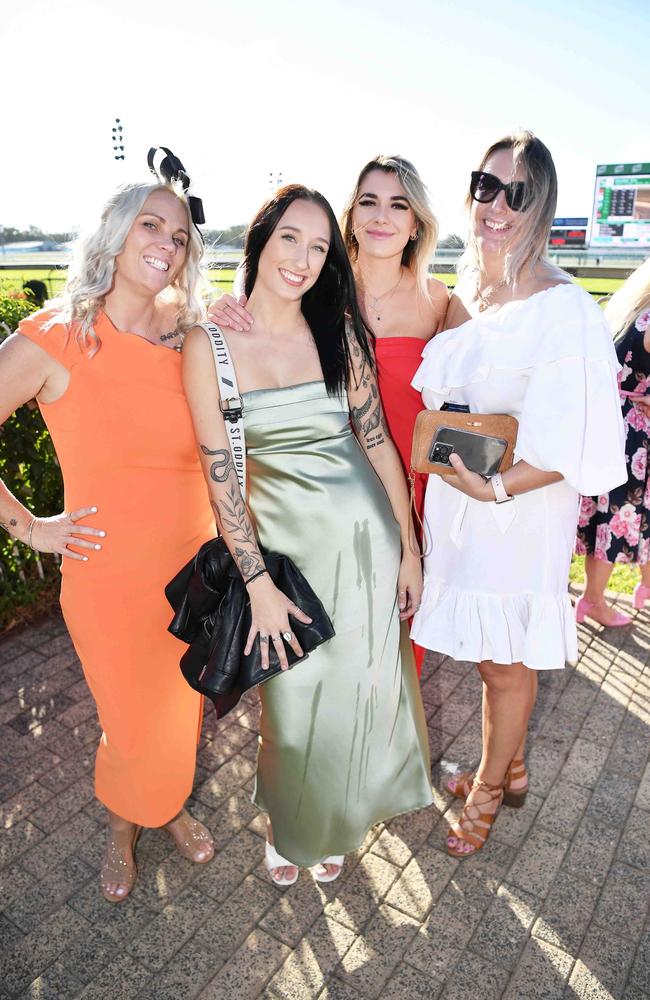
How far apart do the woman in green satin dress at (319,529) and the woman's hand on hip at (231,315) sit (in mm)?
50

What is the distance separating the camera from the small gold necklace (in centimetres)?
236

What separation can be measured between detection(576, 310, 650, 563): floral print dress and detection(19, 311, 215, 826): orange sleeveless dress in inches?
104

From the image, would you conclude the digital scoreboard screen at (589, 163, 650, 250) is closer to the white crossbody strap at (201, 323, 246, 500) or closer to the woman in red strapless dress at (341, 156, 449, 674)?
the woman in red strapless dress at (341, 156, 449, 674)

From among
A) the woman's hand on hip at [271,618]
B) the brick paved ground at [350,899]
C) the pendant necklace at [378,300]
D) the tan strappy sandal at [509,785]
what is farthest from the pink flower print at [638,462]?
the woman's hand on hip at [271,618]

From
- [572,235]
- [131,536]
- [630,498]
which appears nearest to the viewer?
[131,536]

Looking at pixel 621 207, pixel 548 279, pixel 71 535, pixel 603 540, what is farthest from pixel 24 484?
pixel 621 207

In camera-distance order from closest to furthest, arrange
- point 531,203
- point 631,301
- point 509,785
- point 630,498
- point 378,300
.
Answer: point 531,203 < point 378,300 < point 509,785 < point 631,301 < point 630,498

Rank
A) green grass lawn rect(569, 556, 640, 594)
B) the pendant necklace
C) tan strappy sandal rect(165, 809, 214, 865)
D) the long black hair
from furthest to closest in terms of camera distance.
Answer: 1. green grass lawn rect(569, 556, 640, 594)
2. the pendant necklace
3. tan strappy sandal rect(165, 809, 214, 865)
4. the long black hair

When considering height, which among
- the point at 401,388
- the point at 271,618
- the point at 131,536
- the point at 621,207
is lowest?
the point at 271,618

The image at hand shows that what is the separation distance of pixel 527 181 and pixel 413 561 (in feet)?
4.48

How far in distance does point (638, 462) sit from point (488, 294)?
2113 mm

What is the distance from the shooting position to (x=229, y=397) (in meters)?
2.06

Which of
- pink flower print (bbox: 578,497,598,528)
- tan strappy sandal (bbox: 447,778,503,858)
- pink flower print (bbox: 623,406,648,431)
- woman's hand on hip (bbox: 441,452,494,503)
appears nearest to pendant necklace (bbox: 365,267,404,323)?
woman's hand on hip (bbox: 441,452,494,503)

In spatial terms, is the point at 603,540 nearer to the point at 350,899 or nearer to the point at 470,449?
the point at 470,449
